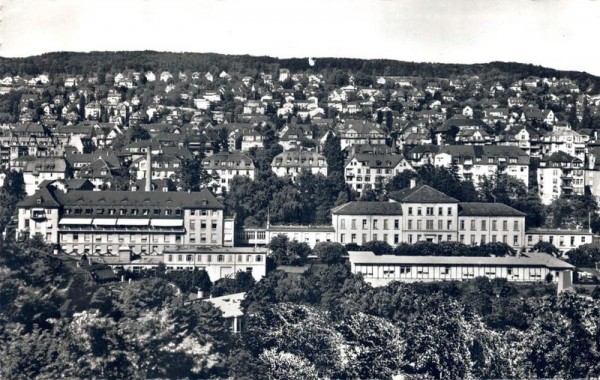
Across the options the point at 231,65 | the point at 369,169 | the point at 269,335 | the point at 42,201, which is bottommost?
the point at 269,335

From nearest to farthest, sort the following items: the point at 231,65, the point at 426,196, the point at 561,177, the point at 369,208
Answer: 1. the point at 369,208
2. the point at 426,196
3. the point at 561,177
4. the point at 231,65

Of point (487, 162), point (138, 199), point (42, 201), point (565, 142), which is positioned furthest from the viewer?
point (565, 142)

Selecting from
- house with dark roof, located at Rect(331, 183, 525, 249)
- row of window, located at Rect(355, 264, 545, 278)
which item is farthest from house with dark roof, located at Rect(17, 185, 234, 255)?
row of window, located at Rect(355, 264, 545, 278)

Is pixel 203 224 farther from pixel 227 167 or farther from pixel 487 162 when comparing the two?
pixel 487 162

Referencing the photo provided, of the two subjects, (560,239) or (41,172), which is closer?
(560,239)

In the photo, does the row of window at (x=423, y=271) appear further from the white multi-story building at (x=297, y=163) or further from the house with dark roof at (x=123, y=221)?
the white multi-story building at (x=297, y=163)

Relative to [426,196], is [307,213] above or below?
below

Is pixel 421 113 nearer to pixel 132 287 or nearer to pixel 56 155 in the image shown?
pixel 56 155

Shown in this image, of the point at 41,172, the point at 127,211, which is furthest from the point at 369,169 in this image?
the point at 41,172
